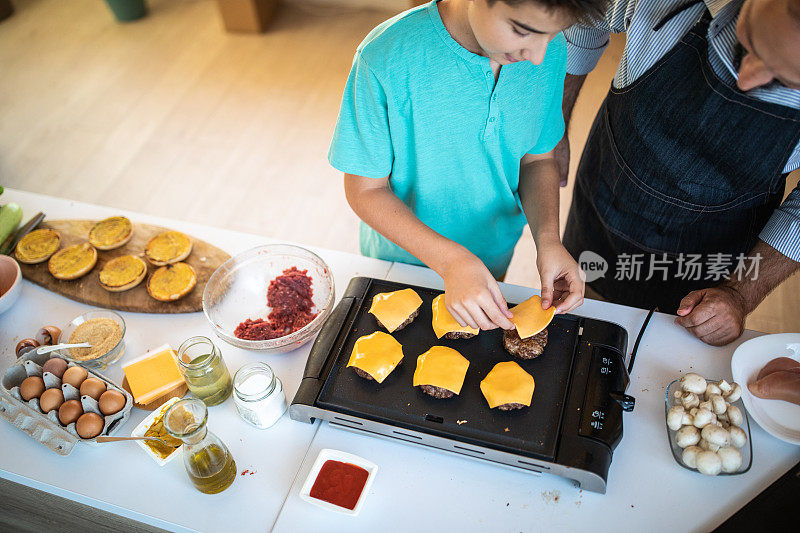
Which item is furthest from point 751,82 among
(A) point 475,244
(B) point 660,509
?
(B) point 660,509

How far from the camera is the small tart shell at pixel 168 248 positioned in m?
1.53

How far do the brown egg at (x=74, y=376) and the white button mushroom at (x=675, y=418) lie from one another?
120 cm

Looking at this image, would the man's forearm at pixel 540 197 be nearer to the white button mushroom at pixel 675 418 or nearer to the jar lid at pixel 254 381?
the white button mushroom at pixel 675 418

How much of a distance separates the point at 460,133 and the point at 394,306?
1.29 ft

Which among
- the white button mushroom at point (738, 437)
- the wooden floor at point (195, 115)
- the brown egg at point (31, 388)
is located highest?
the brown egg at point (31, 388)

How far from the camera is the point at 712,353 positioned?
128cm

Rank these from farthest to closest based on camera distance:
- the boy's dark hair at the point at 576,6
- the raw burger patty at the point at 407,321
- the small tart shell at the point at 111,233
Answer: the small tart shell at the point at 111,233 < the raw burger patty at the point at 407,321 < the boy's dark hair at the point at 576,6

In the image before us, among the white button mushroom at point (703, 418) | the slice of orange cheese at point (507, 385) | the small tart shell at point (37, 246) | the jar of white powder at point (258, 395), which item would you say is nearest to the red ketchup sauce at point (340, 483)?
the jar of white powder at point (258, 395)

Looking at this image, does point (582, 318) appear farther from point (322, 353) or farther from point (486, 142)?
point (322, 353)

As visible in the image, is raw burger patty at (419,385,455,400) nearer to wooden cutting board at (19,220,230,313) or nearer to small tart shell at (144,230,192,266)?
wooden cutting board at (19,220,230,313)

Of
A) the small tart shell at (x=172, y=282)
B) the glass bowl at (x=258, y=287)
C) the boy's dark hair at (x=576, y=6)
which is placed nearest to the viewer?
the boy's dark hair at (x=576, y=6)

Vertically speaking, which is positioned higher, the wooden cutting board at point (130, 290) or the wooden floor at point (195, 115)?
the wooden cutting board at point (130, 290)

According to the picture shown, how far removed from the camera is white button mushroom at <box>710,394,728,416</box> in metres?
1.11

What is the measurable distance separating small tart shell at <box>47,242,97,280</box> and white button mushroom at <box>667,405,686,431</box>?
1.45 m
